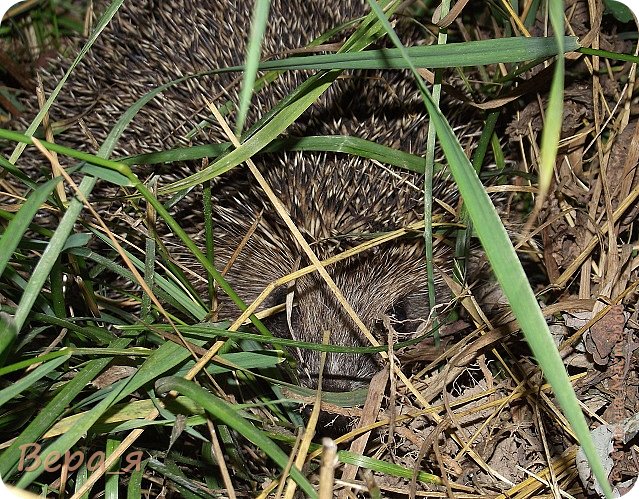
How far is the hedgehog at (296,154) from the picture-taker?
8.00ft

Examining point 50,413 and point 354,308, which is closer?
point 50,413

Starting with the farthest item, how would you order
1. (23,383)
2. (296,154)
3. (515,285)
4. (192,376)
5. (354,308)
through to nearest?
1. (354,308)
2. (296,154)
3. (192,376)
4. (23,383)
5. (515,285)

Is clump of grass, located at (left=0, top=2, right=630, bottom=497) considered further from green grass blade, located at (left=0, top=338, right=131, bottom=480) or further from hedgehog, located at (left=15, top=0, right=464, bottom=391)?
hedgehog, located at (left=15, top=0, right=464, bottom=391)

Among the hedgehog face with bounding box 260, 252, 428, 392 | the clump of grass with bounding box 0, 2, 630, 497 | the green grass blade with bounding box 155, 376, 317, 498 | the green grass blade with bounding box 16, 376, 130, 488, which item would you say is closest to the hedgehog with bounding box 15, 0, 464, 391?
the hedgehog face with bounding box 260, 252, 428, 392

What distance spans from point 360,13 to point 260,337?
128cm

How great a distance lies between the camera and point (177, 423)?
1.86m

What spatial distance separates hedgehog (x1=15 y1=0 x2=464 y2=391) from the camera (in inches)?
96.0

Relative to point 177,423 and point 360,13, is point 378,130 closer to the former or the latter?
point 360,13

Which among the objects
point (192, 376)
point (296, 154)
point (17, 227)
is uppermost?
point (296, 154)

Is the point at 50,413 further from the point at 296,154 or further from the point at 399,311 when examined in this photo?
the point at 399,311

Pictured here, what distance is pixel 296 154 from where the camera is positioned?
243 centimetres

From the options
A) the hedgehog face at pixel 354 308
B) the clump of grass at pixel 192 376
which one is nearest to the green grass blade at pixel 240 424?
the clump of grass at pixel 192 376

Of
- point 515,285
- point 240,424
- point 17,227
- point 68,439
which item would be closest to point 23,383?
point 68,439

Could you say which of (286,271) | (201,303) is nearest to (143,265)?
(201,303)
